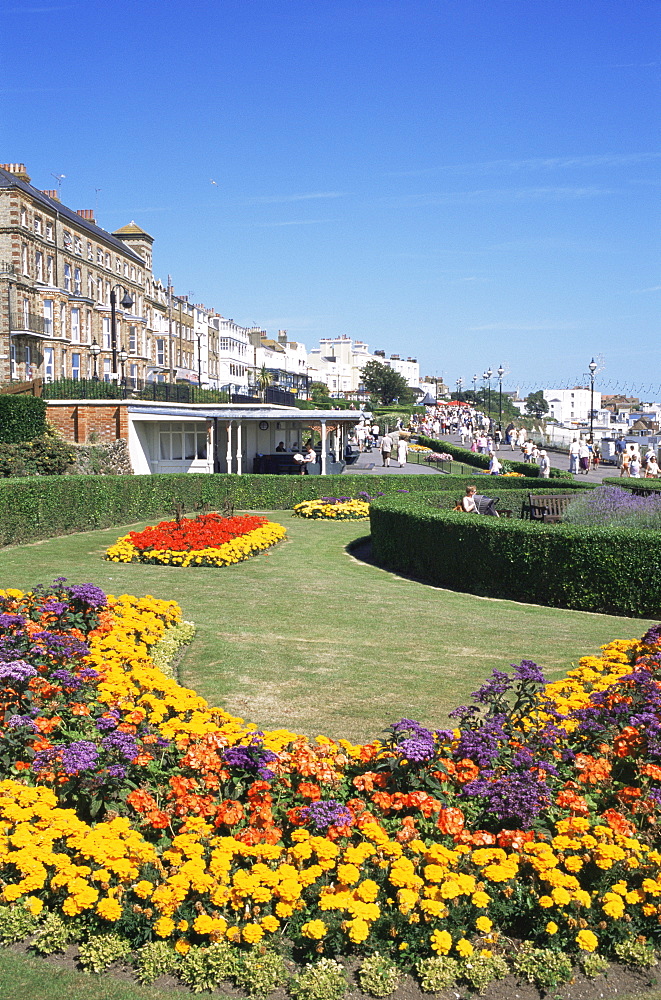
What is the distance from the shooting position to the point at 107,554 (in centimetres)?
1608

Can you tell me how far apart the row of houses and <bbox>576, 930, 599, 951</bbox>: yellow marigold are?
3038 centimetres

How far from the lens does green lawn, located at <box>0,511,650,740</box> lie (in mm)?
7918

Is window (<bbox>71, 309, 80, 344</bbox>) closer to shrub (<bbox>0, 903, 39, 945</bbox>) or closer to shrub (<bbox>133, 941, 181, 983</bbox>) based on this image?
shrub (<bbox>0, 903, 39, 945</bbox>)

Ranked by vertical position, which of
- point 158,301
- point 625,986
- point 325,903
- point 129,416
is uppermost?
point 158,301

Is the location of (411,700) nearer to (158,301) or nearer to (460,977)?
(460,977)

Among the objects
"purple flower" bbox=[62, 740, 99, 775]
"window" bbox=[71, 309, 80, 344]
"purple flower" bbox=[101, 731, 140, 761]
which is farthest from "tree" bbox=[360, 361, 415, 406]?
"purple flower" bbox=[62, 740, 99, 775]

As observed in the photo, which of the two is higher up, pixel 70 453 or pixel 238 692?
pixel 70 453

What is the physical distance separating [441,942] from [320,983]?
1.96 feet

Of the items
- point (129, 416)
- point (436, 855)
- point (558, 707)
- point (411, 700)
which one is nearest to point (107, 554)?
point (411, 700)

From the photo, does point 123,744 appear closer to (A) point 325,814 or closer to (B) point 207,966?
(A) point 325,814

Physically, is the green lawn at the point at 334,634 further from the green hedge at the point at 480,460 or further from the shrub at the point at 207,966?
the green hedge at the point at 480,460

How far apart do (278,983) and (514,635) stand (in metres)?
6.89

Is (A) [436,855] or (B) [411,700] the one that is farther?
(B) [411,700]

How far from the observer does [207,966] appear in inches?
165
